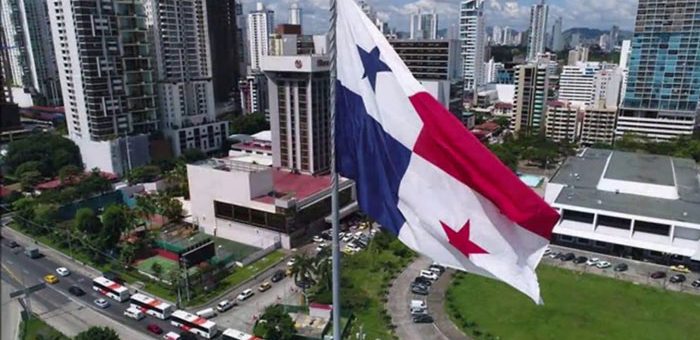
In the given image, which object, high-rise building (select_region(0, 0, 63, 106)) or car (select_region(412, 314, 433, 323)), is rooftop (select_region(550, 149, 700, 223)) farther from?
high-rise building (select_region(0, 0, 63, 106))

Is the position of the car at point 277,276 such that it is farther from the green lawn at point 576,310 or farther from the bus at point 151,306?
the green lawn at point 576,310

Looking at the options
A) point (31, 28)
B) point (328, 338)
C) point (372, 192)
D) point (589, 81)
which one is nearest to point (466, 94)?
point (589, 81)

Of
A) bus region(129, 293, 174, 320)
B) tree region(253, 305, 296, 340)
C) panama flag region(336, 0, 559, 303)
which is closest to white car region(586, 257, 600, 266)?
tree region(253, 305, 296, 340)

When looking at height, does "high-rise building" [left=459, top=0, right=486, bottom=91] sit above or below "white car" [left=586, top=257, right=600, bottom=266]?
above

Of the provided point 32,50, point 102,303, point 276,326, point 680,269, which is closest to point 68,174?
point 102,303

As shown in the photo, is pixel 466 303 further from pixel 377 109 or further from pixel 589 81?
pixel 589 81

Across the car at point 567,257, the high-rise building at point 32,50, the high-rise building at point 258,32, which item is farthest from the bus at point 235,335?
the high-rise building at point 258,32

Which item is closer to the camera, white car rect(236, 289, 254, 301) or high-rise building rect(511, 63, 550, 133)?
white car rect(236, 289, 254, 301)
